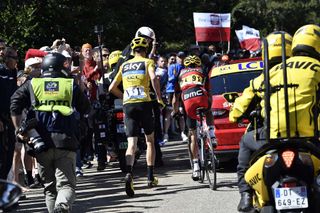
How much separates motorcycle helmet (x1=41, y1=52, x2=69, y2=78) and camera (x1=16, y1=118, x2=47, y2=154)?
1.67 ft

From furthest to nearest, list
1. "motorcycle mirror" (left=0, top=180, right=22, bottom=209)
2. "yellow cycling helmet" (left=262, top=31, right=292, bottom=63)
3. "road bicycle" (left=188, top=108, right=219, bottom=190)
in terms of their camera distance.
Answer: "road bicycle" (left=188, top=108, right=219, bottom=190), "yellow cycling helmet" (left=262, top=31, right=292, bottom=63), "motorcycle mirror" (left=0, top=180, right=22, bottom=209)

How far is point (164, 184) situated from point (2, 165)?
2551 mm

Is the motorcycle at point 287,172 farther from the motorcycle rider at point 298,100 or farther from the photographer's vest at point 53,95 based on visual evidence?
the photographer's vest at point 53,95

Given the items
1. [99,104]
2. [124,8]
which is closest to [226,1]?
[124,8]

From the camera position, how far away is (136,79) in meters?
11.1

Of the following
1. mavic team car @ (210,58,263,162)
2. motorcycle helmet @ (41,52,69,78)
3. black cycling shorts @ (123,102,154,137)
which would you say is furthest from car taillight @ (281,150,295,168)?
mavic team car @ (210,58,263,162)

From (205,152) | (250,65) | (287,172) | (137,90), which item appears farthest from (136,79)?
(287,172)

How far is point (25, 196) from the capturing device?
11469mm

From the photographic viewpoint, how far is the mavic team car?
41.5ft

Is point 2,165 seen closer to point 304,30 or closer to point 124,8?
point 304,30

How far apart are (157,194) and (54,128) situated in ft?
9.79

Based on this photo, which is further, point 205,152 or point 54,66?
point 205,152

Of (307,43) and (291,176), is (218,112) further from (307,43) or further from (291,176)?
(291,176)

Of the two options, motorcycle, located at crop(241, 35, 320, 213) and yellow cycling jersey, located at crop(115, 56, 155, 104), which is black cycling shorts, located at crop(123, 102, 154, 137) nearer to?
yellow cycling jersey, located at crop(115, 56, 155, 104)
